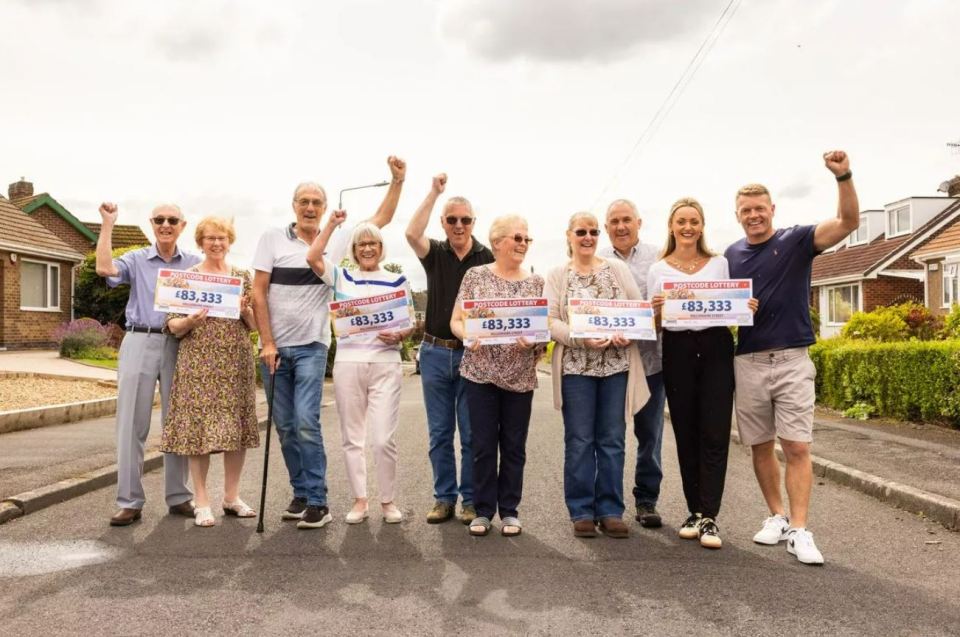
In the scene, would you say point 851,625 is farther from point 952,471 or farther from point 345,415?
point 952,471

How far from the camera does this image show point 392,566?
4840 millimetres

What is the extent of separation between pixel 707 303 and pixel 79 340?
67.2 feet

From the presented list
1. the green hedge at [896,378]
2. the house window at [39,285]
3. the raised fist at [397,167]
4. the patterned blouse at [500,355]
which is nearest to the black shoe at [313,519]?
the patterned blouse at [500,355]

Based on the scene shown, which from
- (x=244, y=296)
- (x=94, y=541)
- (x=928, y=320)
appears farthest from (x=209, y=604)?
(x=928, y=320)

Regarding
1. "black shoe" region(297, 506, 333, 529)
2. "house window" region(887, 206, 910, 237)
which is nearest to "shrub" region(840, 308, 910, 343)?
"house window" region(887, 206, 910, 237)

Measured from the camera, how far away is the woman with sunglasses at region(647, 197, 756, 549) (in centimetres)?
545

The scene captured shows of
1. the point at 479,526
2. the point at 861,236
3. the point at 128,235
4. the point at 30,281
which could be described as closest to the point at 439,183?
the point at 479,526

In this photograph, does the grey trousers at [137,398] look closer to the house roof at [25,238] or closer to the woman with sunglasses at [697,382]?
the woman with sunglasses at [697,382]

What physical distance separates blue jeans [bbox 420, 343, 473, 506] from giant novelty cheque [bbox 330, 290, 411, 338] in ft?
1.03

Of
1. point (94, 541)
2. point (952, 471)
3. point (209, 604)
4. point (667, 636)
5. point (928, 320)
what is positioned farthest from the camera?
point (928, 320)

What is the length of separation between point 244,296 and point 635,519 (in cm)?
318

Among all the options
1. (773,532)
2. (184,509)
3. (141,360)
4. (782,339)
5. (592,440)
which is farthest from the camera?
(184,509)

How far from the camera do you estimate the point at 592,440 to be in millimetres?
5660

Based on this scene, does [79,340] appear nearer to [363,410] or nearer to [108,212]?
[108,212]
